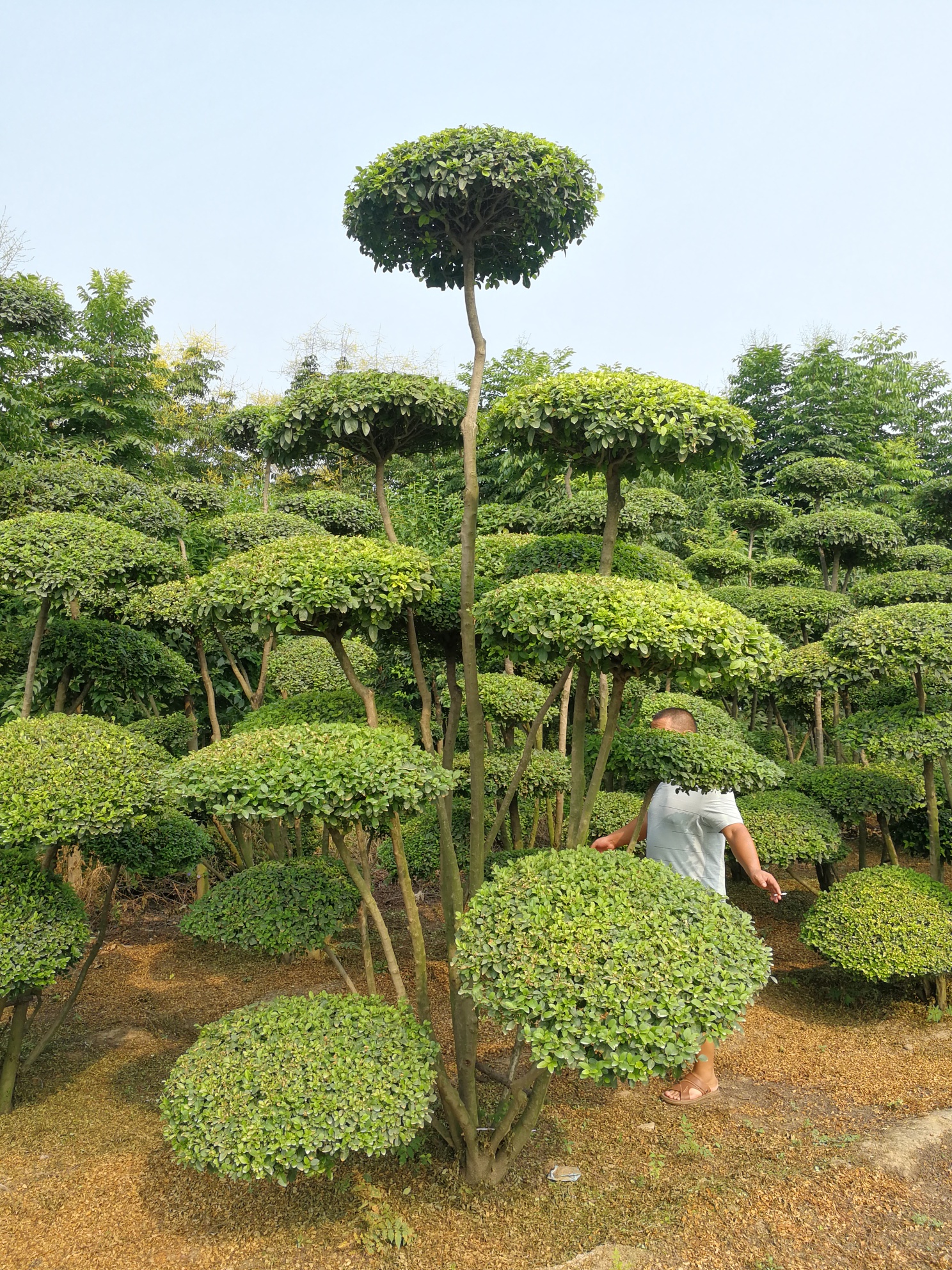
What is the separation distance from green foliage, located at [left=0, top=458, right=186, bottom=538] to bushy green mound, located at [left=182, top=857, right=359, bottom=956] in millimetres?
3738

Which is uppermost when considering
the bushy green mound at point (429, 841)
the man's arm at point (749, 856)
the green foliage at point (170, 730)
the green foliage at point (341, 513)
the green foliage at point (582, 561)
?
the green foliage at point (341, 513)

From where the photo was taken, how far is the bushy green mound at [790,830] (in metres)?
5.94

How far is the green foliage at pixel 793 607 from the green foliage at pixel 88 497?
565 centimetres

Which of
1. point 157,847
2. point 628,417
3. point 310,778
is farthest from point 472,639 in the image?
point 157,847

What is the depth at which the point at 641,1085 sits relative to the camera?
14.3 feet

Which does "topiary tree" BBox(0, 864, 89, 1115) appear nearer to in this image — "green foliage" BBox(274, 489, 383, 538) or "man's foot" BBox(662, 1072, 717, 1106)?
"man's foot" BBox(662, 1072, 717, 1106)

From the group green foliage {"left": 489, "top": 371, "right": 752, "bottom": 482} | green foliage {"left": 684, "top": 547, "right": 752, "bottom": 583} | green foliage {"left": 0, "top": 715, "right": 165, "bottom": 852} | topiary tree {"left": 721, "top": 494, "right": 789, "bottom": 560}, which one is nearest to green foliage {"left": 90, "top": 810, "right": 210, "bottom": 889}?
green foliage {"left": 0, "top": 715, "right": 165, "bottom": 852}

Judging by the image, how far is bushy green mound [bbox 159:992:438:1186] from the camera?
299 centimetres

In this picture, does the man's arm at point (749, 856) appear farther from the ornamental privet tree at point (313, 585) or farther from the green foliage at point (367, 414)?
the green foliage at point (367, 414)

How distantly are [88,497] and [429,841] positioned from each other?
Answer: 4239mm

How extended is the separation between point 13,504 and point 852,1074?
732 centimetres

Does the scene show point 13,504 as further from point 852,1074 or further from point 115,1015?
point 852,1074

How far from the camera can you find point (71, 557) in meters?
4.81

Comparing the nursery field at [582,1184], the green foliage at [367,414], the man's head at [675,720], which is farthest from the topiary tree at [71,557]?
the man's head at [675,720]
